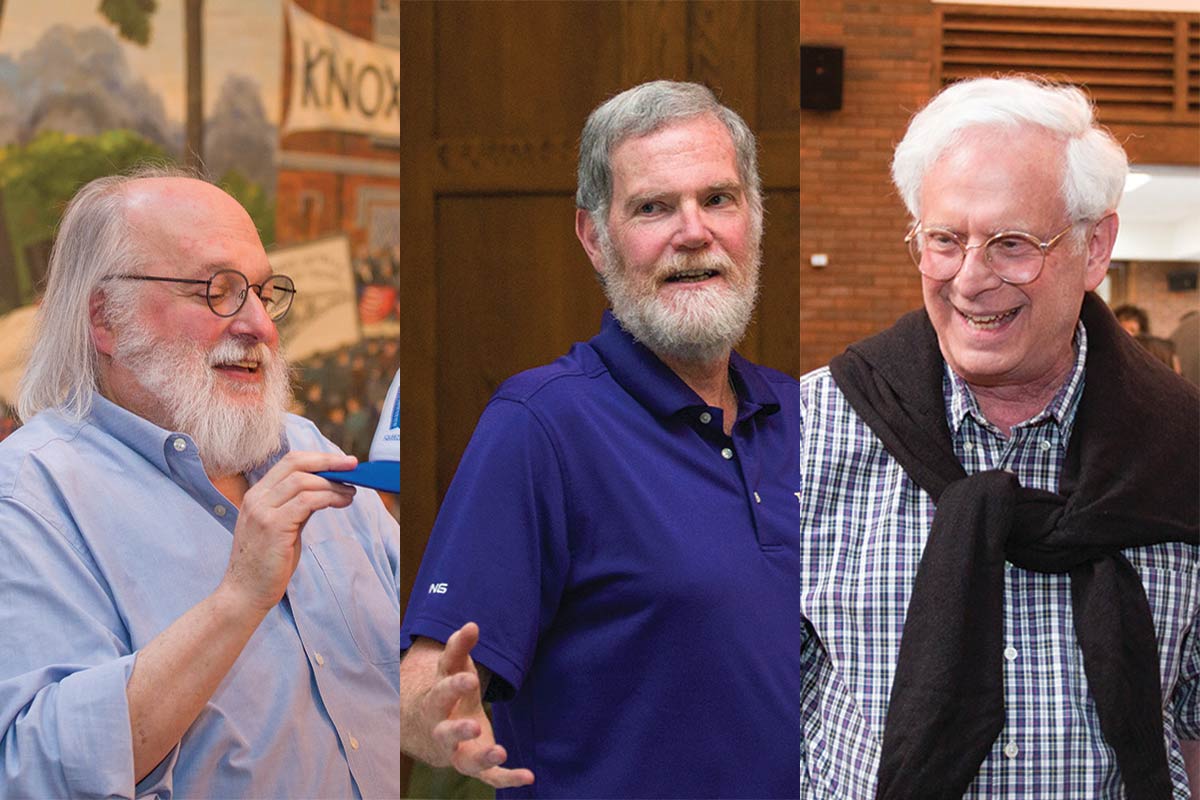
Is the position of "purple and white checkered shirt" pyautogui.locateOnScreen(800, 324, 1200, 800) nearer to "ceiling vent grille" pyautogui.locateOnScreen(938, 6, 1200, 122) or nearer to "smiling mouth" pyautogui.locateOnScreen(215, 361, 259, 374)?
"ceiling vent grille" pyautogui.locateOnScreen(938, 6, 1200, 122)

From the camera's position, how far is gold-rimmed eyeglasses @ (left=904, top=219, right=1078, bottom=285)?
68.7 inches

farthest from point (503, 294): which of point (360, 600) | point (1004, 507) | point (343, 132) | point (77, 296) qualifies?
point (1004, 507)

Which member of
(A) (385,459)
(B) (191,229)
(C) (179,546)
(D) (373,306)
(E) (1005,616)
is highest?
(B) (191,229)

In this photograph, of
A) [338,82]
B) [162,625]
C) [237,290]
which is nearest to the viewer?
[162,625]

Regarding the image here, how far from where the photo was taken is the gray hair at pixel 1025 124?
5.82 feet

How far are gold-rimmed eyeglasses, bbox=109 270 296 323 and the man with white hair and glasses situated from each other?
0.79m

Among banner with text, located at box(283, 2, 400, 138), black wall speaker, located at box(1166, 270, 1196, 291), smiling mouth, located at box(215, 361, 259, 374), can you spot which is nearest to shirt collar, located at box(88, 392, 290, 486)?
smiling mouth, located at box(215, 361, 259, 374)

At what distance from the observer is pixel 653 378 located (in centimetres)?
176

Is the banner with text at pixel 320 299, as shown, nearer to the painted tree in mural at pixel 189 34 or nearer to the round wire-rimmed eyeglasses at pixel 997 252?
the painted tree in mural at pixel 189 34

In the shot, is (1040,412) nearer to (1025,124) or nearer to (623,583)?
(1025,124)

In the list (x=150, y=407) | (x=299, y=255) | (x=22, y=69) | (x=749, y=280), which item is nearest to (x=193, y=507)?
(x=150, y=407)

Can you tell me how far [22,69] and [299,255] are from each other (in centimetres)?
49

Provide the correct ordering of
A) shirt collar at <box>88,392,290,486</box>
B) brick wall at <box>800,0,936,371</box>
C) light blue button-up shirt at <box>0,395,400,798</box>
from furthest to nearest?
brick wall at <box>800,0,936,371</box>, shirt collar at <box>88,392,290,486</box>, light blue button-up shirt at <box>0,395,400,798</box>

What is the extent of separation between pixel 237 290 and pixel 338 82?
1.17 feet
